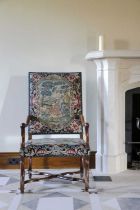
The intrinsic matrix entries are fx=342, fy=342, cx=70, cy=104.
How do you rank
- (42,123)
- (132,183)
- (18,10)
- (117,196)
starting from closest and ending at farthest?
(117,196) < (132,183) < (42,123) < (18,10)

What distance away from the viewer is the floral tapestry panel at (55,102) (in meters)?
3.56

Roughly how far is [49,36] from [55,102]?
2.55 feet

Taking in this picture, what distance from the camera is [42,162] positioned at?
388 centimetres

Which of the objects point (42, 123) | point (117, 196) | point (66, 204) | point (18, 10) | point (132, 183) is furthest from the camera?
point (18, 10)

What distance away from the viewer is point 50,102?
3.58 metres

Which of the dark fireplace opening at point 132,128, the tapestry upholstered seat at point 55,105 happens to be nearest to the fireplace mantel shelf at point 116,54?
the tapestry upholstered seat at point 55,105

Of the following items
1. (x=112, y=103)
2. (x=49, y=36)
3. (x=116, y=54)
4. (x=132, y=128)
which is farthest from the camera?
(x=132, y=128)

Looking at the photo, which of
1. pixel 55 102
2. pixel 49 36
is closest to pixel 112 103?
pixel 55 102

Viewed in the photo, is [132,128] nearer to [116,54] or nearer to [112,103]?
[112,103]

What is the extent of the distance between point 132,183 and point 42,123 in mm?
1082

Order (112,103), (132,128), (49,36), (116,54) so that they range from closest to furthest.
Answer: (116,54) → (112,103) → (49,36) → (132,128)

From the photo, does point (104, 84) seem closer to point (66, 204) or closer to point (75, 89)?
point (75, 89)

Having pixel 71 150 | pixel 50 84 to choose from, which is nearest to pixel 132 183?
pixel 71 150

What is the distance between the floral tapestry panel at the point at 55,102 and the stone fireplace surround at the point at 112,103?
0.29m
